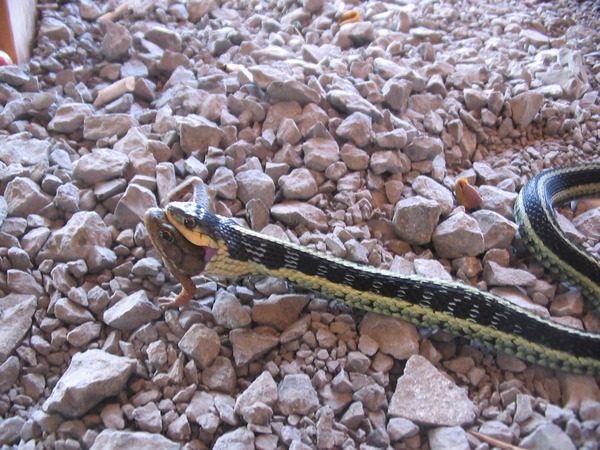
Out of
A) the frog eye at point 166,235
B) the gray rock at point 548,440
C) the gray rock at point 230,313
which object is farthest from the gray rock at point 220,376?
the gray rock at point 548,440

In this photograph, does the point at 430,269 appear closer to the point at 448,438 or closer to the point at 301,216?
the point at 301,216

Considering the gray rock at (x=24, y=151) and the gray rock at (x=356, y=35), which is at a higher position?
the gray rock at (x=356, y=35)

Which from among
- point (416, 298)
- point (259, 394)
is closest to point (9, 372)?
point (259, 394)

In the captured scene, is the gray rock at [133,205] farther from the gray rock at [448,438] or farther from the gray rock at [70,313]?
the gray rock at [448,438]

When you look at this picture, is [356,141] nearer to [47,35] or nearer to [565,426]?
[565,426]

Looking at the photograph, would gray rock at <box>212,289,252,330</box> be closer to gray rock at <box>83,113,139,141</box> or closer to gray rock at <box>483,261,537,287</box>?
gray rock at <box>483,261,537,287</box>

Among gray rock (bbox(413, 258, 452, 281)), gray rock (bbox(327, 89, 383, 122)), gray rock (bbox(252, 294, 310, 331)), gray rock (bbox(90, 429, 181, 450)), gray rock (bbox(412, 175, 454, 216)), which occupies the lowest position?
gray rock (bbox(90, 429, 181, 450))

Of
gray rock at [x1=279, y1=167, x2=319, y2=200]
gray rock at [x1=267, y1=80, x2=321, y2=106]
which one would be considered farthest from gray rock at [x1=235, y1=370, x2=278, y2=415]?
gray rock at [x1=267, y1=80, x2=321, y2=106]
